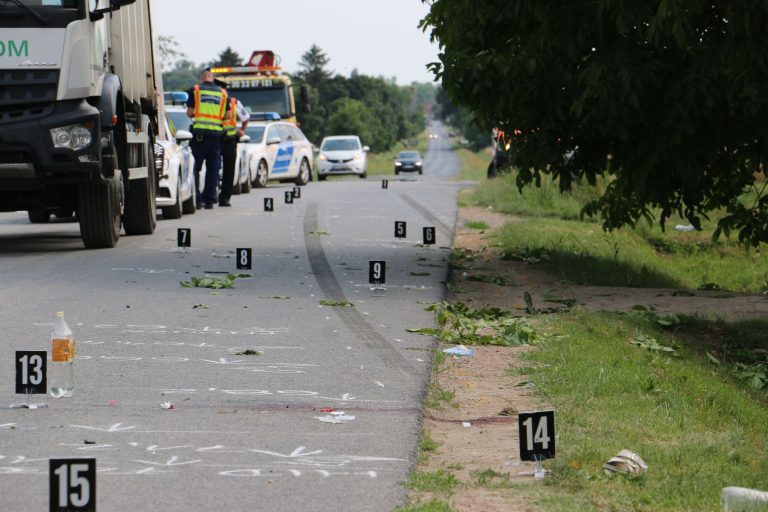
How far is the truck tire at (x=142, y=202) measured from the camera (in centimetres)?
1820

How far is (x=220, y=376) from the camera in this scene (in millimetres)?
7988

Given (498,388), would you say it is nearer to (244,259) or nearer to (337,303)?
(337,303)

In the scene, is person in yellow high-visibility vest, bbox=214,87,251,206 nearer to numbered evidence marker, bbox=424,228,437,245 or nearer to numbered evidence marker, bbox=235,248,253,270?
numbered evidence marker, bbox=424,228,437,245

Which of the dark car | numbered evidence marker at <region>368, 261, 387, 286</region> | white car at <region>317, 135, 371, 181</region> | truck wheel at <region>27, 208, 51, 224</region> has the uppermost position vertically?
numbered evidence marker at <region>368, 261, 387, 286</region>

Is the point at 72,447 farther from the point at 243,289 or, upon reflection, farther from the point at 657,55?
the point at 657,55

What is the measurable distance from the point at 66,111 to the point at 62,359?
7737 millimetres

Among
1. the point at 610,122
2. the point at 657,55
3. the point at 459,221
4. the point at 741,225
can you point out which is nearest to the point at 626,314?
the point at 610,122

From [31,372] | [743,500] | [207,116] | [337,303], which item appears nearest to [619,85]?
[337,303]

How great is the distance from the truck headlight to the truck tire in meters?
3.52

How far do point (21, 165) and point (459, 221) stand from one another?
33.5 ft

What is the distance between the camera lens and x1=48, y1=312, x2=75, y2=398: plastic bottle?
272 inches

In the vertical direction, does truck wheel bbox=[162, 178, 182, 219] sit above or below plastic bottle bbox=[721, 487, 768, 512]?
below

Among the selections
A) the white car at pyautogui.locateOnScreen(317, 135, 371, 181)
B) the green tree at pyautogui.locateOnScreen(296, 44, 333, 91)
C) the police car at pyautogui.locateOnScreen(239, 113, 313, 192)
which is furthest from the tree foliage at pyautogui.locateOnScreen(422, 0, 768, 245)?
the green tree at pyautogui.locateOnScreen(296, 44, 333, 91)

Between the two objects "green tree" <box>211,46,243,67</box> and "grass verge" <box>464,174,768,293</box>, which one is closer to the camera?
"grass verge" <box>464,174,768,293</box>
